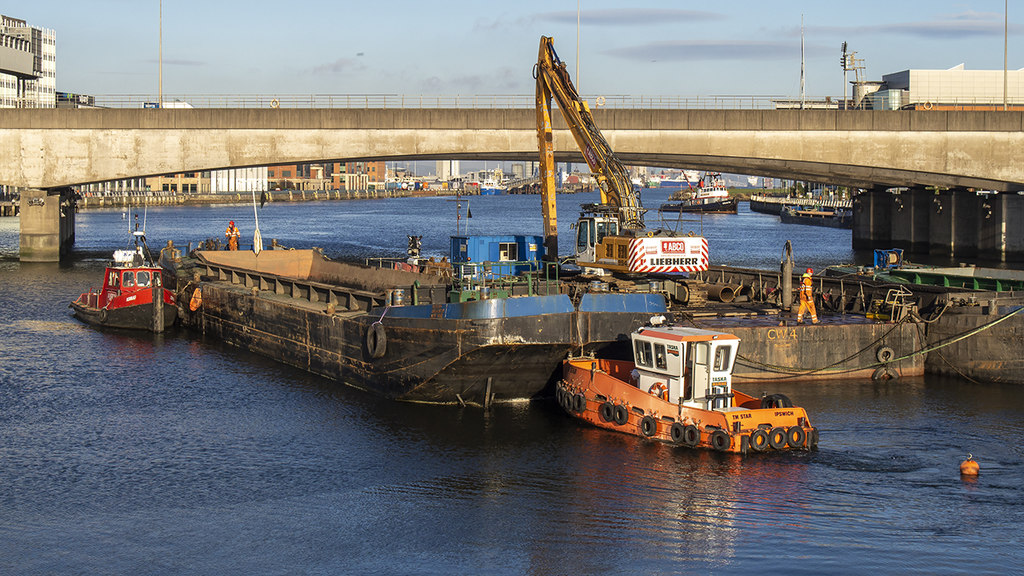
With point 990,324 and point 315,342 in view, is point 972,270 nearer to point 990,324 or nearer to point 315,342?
point 990,324

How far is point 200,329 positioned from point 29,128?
84.5ft

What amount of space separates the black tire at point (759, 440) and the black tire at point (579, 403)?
16.2ft

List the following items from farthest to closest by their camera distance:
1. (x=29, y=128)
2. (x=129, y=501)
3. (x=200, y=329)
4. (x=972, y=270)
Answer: (x=29, y=128) < (x=200, y=329) < (x=972, y=270) < (x=129, y=501)

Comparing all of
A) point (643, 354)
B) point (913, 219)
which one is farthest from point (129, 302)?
point (913, 219)

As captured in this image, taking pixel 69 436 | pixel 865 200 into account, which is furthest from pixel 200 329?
pixel 865 200

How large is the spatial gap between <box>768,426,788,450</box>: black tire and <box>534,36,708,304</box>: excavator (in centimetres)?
980

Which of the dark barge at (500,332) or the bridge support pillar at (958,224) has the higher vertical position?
the bridge support pillar at (958,224)

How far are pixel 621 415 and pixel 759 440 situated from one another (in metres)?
3.71

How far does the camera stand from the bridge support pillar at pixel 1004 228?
7106 centimetres

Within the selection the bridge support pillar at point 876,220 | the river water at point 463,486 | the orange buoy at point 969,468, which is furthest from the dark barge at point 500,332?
the bridge support pillar at point 876,220

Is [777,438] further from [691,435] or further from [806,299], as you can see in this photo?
[806,299]

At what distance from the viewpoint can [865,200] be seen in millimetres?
92125

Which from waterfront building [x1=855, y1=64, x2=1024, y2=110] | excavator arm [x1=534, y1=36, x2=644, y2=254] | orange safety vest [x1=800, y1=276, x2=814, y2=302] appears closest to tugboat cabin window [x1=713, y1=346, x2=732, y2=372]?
orange safety vest [x1=800, y1=276, x2=814, y2=302]

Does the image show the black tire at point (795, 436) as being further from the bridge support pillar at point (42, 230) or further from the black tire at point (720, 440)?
the bridge support pillar at point (42, 230)
